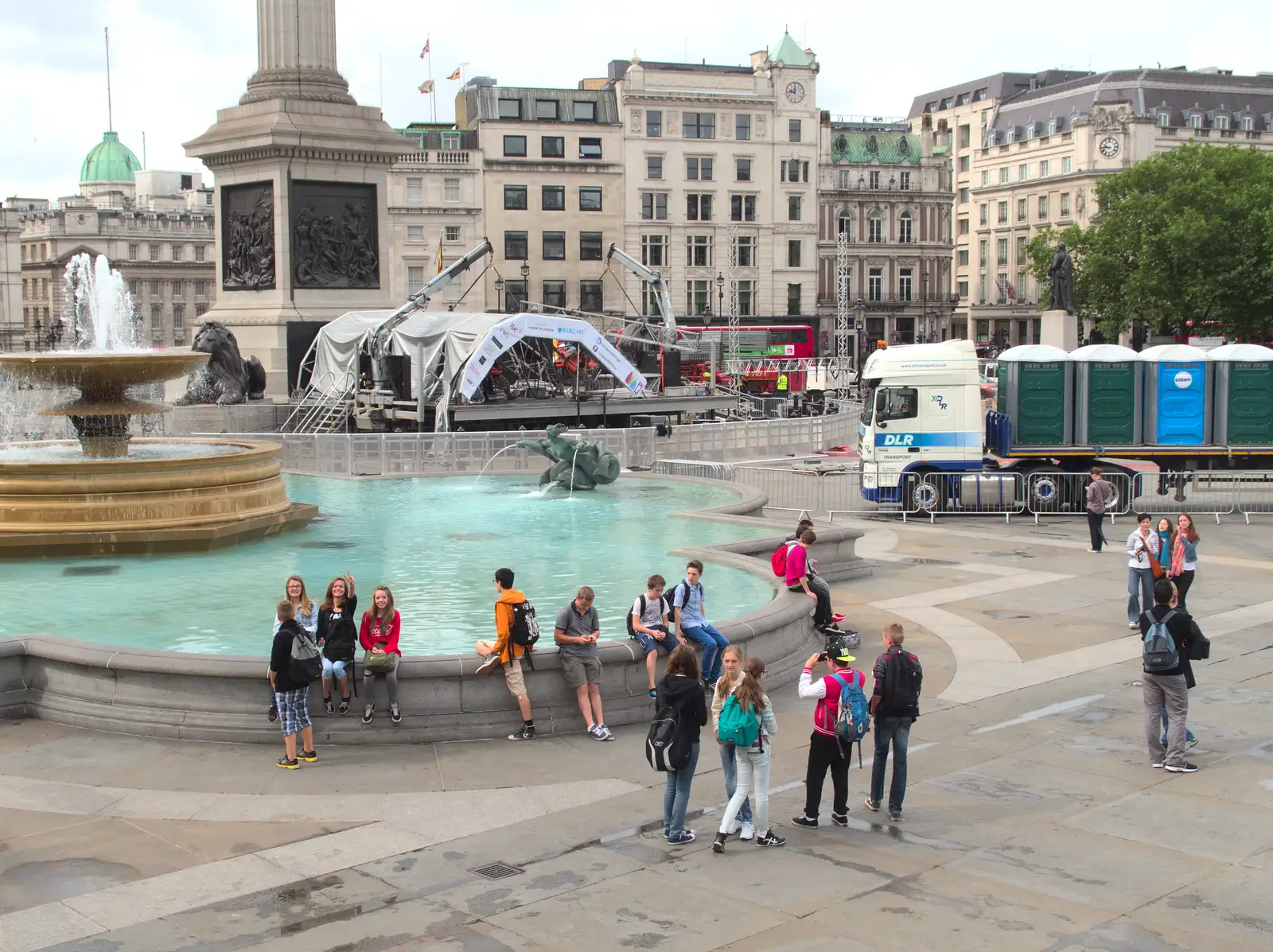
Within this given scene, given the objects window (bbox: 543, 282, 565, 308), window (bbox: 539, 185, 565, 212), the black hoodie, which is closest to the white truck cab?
the black hoodie

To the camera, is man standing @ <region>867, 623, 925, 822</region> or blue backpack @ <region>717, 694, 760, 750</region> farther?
man standing @ <region>867, 623, 925, 822</region>

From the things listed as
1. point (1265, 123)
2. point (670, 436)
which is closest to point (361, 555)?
point (670, 436)

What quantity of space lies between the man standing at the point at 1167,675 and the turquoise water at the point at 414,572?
5063mm

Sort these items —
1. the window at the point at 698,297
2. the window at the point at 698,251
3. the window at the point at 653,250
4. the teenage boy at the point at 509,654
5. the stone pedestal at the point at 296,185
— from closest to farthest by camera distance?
the teenage boy at the point at 509,654, the stone pedestal at the point at 296,185, the window at the point at 653,250, the window at the point at 698,251, the window at the point at 698,297

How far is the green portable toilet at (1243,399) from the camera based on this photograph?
99.8 ft

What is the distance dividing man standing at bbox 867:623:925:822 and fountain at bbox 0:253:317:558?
12.5 meters

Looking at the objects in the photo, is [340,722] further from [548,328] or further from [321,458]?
[548,328]

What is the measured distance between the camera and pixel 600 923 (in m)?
8.70

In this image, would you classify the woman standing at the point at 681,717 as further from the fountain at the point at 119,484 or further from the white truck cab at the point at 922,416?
the white truck cab at the point at 922,416

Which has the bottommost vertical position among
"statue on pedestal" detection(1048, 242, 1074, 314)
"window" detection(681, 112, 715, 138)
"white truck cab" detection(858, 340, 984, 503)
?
"white truck cab" detection(858, 340, 984, 503)

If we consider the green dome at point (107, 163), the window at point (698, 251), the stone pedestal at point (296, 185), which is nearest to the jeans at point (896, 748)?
the stone pedestal at point (296, 185)

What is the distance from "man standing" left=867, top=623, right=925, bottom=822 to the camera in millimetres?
10633

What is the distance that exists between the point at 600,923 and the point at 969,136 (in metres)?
117

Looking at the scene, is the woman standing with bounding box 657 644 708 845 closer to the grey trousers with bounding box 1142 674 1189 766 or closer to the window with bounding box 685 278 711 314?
the grey trousers with bounding box 1142 674 1189 766
